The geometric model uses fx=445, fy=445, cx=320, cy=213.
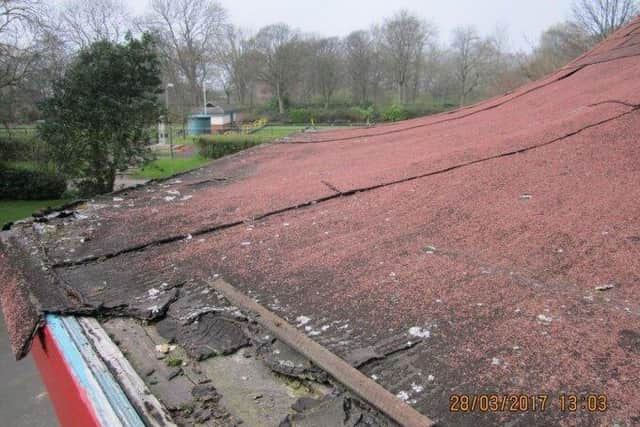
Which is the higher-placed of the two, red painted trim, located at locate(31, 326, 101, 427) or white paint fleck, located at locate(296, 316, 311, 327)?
white paint fleck, located at locate(296, 316, 311, 327)

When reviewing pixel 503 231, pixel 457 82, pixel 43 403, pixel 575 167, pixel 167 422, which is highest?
pixel 457 82

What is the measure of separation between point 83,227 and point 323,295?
8.96 ft

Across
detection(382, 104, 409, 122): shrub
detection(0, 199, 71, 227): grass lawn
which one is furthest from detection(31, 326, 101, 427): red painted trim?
detection(382, 104, 409, 122): shrub

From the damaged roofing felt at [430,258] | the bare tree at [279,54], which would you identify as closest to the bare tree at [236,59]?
the bare tree at [279,54]

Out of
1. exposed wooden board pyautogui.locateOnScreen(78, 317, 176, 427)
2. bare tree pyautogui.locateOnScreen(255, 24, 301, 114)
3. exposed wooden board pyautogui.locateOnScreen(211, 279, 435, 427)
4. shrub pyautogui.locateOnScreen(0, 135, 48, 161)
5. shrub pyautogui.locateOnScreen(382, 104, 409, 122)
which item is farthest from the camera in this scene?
bare tree pyautogui.locateOnScreen(255, 24, 301, 114)

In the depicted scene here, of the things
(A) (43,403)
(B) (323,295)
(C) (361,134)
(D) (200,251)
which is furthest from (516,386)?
(A) (43,403)

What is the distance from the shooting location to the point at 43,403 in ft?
23.0

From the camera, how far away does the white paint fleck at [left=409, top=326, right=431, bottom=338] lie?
6.12 ft

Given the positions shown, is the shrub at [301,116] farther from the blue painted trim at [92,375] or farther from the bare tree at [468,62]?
the blue painted trim at [92,375]

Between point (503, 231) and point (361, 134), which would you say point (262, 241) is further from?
point (361, 134)

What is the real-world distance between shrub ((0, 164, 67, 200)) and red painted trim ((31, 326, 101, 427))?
59.9ft

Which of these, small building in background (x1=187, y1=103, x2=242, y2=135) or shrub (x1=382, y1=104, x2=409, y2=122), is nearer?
small building in background (x1=187, y1=103, x2=242, y2=135)

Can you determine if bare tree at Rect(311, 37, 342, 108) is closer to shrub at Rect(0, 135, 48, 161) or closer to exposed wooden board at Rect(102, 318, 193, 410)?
shrub at Rect(0, 135, 48, 161)

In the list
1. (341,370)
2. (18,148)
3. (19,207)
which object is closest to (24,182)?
(19,207)
